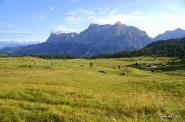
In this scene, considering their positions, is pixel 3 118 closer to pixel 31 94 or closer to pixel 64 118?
pixel 64 118

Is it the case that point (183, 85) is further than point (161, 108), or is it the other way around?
point (183, 85)

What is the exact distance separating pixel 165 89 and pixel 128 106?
2485 cm

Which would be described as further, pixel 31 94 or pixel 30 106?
pixel 31 94

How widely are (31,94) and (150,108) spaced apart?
10.7 m

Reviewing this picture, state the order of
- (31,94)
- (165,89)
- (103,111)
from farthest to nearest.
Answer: (165,89)
(31,94)
(103,111)

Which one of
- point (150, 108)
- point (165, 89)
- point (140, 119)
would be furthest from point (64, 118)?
point (165, 89)

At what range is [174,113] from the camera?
16125 mm

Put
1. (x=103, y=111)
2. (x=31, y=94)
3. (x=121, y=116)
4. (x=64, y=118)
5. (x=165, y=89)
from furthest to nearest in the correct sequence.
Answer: (x=165, y=89)
(x=31, y=94)
(x=103, y=111)
(x=121, y=116)
(x=64, y=118)

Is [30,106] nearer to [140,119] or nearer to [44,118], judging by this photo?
[44,118]

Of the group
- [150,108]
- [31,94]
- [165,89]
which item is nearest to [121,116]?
[150,108]

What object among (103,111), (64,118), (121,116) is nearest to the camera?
(64,118)

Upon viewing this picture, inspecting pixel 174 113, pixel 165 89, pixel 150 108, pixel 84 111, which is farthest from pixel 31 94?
pixel 165 89

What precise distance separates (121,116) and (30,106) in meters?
5.19

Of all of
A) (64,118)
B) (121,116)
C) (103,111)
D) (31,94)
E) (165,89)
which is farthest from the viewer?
(165,89)
